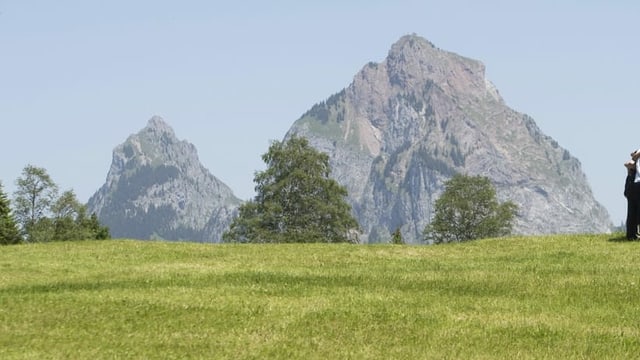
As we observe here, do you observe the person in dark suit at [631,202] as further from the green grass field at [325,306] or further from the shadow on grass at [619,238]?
the green grass field at [325,306]

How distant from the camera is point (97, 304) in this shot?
20969mm

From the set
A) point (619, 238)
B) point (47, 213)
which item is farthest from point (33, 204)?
point (619, 238)

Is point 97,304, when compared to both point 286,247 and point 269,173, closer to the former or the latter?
point 286,247

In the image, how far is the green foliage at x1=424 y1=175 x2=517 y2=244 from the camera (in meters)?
147

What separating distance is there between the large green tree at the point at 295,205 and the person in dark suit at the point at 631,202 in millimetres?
80024

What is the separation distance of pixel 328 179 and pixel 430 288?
99.6 m

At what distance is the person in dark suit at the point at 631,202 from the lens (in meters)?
35.5

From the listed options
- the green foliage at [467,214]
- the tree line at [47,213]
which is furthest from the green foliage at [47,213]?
the green foliage at [467,214]

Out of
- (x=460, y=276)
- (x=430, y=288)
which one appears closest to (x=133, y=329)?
(x=430, y=288)

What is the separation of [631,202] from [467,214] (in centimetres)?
11384

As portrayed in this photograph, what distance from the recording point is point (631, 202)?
35781 mm

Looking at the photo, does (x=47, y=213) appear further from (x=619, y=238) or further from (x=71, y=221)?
(x=619, y=238)

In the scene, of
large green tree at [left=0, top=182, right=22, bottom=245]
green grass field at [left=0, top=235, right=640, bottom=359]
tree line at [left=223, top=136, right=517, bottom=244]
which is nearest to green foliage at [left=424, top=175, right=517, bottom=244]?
tree line at [left=223, top=136, right=517, bottom=244]

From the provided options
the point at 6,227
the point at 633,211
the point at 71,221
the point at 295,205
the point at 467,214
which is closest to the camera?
the point at 633,211
